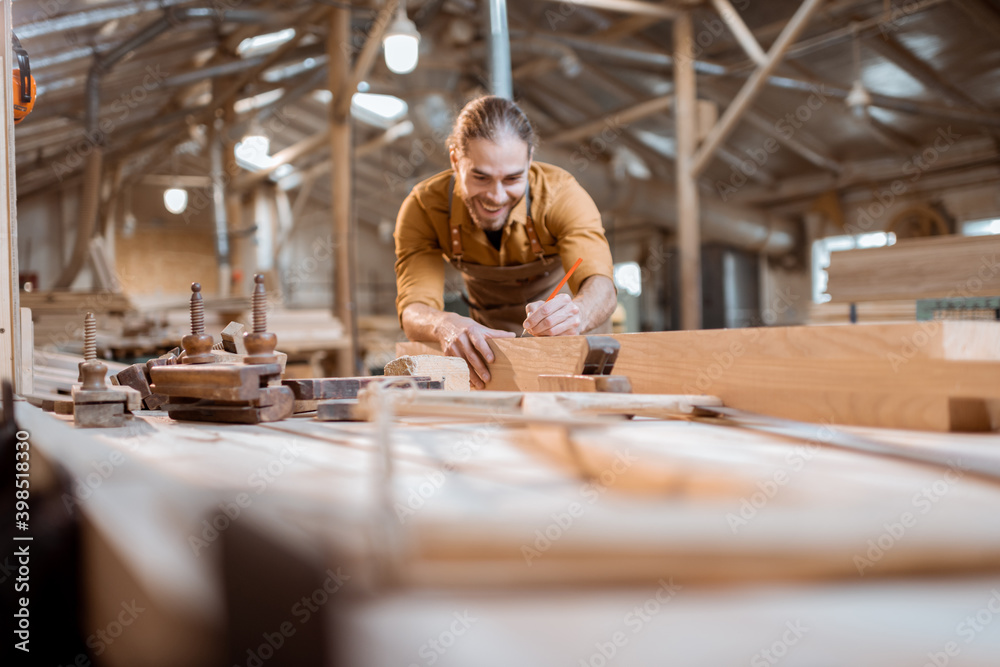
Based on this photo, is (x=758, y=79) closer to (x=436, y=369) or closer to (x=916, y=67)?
(x=916, y=67)

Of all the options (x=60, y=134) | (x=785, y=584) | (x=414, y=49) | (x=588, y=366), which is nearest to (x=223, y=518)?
(x=785, y=584)

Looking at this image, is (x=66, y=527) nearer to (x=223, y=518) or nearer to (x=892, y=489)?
(x=223, y=518)

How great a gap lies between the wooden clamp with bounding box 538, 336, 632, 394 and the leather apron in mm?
1575

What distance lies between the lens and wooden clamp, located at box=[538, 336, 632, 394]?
1.27m

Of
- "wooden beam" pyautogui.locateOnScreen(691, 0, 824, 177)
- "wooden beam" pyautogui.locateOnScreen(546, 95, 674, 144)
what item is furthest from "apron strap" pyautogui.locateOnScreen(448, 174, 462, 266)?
"wooden beam" pyautogui.locateOnScreen(546, 95, 674, 144)

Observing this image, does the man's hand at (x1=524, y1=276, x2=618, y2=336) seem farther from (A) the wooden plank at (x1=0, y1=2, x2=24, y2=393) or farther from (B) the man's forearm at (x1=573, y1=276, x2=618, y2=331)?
(A) the wooden plank at (x1=0, y1=2, x2=24, y2=393)

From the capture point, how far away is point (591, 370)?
1.36m

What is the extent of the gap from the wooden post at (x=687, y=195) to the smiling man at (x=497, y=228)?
12.4 ft

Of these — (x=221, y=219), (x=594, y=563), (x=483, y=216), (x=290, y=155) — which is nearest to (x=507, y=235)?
(x=483, y=216)

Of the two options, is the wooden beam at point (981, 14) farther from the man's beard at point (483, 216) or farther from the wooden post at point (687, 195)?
the man's beard at point (483, 216)

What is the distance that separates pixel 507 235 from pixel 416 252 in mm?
381

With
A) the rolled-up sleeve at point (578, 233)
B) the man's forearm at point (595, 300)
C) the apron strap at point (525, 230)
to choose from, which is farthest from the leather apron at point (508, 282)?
the man's forearm at point (595, 300)

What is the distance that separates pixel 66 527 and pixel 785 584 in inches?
29.5

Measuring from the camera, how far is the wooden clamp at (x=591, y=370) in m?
1.27
